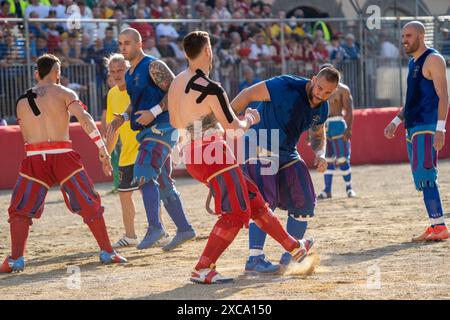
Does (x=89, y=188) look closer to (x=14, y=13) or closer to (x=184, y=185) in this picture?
(x=184, y=185)

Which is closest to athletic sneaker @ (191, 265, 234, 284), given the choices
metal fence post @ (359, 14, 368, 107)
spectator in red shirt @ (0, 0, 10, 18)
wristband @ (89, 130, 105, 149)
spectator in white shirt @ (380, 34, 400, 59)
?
wristband @ (89, 130, 105, 149)

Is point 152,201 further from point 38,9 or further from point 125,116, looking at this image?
point 38,9

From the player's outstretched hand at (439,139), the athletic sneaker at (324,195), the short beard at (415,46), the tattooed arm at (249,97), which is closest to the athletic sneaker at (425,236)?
the player's outstretched hand at (439,139)

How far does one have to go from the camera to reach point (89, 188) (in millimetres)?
9375

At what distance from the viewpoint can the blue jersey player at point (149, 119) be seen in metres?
10.4

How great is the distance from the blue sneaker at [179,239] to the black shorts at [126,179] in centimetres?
72

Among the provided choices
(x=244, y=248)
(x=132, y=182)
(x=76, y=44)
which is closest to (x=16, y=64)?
(x=76, y=44)

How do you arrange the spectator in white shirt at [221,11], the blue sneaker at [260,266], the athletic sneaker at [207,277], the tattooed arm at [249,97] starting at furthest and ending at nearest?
the spectator in white shirt at [221,11], the blue sneaker at [260,266], the tattooed arm at [249,97], the athletic sneaker at [207,277]

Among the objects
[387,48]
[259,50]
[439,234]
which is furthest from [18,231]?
[387,48]

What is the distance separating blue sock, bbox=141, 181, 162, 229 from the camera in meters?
10.9

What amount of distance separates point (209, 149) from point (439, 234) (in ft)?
10.7

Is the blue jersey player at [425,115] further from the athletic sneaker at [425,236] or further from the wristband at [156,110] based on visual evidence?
the wristband at [156,110]

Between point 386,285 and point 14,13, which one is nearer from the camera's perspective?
point 386,285
